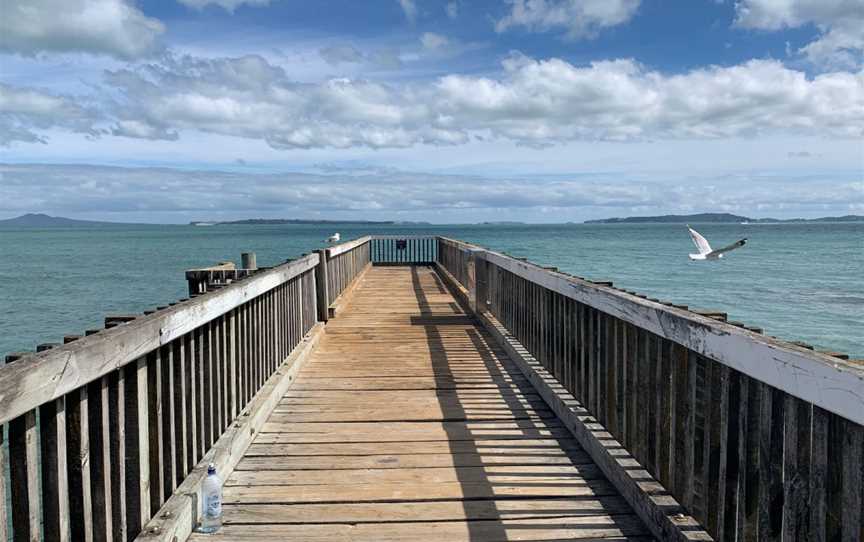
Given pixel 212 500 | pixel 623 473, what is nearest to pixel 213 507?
pixel 212 500

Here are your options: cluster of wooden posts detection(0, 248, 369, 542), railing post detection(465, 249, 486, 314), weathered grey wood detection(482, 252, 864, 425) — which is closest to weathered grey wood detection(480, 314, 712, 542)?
weathered grey wood detection(482, 252, 864, 425)

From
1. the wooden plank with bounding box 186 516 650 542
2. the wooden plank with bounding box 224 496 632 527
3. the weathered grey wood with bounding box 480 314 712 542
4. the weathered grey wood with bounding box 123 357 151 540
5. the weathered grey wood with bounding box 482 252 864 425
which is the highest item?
the weathered grey wood with bounding box 482 252 864 425

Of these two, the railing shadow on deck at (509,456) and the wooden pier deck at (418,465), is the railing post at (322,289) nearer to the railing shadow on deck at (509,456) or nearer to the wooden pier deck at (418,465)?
the wooden pier deck at (418,465)

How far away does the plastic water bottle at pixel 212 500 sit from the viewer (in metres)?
3.29

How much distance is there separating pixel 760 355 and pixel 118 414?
7.57 feet

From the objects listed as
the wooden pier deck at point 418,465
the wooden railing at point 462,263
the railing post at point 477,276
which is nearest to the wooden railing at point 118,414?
the wooden pier deck at point 418,465

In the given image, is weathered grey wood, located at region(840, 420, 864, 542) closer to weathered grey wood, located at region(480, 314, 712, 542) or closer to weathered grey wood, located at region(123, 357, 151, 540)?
weathered grey wood, located at region(480, 314, 712, 542)

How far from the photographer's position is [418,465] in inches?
160

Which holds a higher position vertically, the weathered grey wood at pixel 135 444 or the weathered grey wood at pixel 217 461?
the weathered grey wood at pixel 135 444

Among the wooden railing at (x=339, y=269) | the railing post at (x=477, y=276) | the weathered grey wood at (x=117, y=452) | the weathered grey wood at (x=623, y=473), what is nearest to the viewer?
the weathered grey wood at (x=117, y=452)

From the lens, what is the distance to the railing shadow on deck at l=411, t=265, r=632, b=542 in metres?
3.31

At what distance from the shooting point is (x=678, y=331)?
289 cm

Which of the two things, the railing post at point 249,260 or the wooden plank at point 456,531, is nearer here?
the wooden plank at point 456,531

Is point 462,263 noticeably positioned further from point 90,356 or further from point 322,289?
point 90,356
